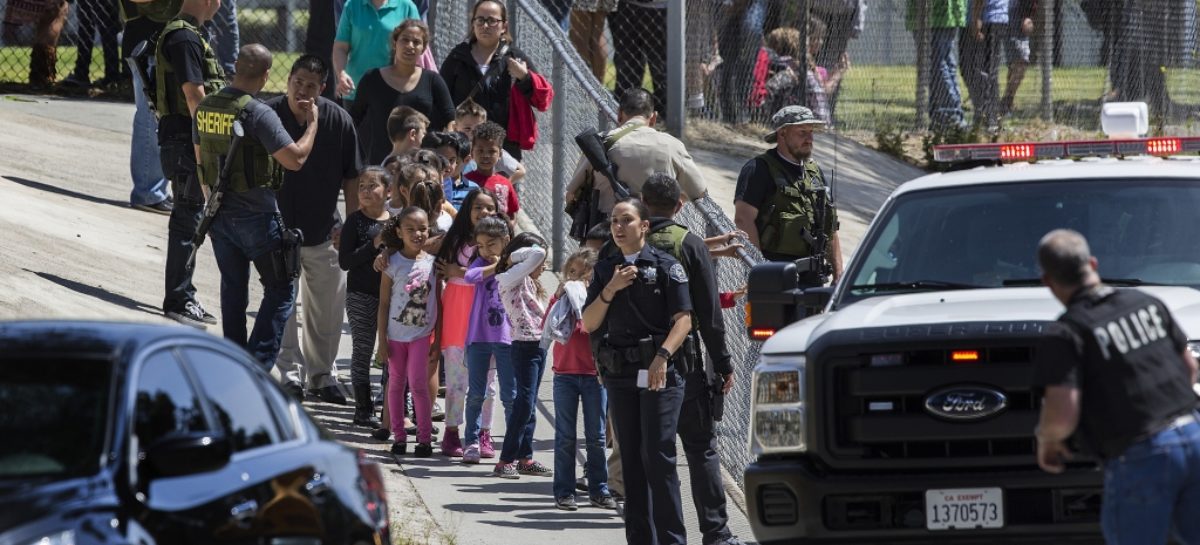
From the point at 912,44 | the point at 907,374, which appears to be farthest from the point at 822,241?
the point at 912,44

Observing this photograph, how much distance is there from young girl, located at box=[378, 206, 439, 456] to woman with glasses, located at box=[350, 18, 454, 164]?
219cm

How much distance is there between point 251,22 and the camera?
21.3 m

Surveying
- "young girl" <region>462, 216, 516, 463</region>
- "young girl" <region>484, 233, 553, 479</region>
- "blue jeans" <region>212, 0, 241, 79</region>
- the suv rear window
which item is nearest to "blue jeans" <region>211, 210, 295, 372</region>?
"young girl" <region>462, 216, 516, 463</region>

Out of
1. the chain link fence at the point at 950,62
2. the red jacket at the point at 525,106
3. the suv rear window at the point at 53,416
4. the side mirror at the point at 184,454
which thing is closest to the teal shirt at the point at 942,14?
the chain link fence at the point at 950,62

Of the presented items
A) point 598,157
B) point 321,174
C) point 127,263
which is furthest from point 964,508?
point 127,263

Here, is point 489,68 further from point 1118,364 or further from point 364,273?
point 1118,364

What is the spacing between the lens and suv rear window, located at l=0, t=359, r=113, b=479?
5340 mm

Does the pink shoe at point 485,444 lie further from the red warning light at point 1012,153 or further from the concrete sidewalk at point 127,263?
the red warning light at point 1012,153

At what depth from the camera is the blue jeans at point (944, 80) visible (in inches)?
798

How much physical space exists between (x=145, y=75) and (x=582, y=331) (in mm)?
3891

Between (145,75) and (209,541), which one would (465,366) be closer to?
(145,75)

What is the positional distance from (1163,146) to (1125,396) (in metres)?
3.33

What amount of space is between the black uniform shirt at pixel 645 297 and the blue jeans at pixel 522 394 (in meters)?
1.59

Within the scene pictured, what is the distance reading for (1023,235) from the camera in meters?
8.38
